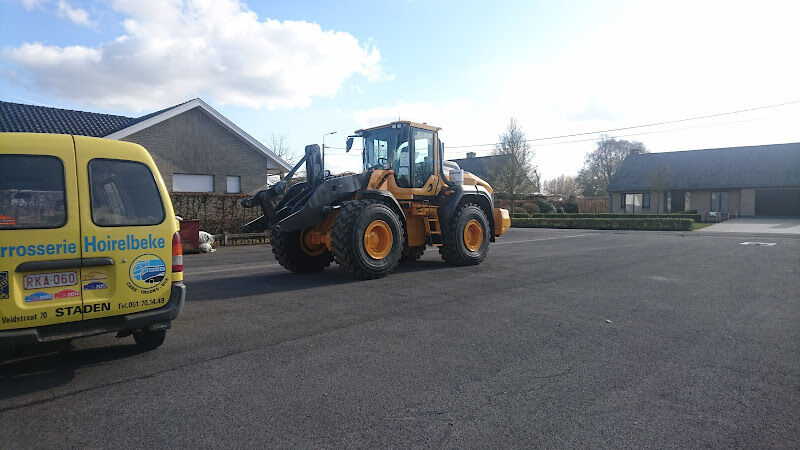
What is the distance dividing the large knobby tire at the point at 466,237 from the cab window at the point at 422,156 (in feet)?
3.43

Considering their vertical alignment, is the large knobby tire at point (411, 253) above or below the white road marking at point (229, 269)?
above

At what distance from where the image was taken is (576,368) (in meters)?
4.16

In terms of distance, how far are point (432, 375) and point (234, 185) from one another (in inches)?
719

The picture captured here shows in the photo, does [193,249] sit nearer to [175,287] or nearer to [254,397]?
[175,287]

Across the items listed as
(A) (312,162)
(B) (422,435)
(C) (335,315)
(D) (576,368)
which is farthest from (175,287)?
(A) (312,162)

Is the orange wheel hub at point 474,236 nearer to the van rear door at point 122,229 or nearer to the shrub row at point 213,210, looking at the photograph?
the van rear door at point 122,229

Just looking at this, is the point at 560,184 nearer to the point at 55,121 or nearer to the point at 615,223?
the point at 615,223

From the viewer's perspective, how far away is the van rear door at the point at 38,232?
3.72 meters

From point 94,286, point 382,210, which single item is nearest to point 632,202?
point 382,210

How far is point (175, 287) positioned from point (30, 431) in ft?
5.36

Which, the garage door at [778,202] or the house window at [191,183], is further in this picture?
the garage door at [778,202]

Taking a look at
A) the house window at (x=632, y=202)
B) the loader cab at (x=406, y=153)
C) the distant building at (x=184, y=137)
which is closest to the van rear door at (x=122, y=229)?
the loader cab at (x=406, y=153)

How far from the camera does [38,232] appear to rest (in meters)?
3.82

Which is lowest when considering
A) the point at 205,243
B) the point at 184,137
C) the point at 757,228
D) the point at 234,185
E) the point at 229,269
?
the point at 757,228
